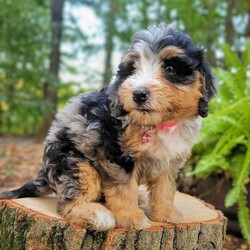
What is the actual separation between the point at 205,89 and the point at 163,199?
946 mm

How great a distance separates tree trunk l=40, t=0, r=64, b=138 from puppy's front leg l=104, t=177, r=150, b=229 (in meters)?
10.1

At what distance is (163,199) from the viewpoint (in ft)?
12.3

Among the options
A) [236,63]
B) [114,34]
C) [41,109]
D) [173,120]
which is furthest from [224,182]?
[114,34]

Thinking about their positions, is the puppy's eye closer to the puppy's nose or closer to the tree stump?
the puppy's nose

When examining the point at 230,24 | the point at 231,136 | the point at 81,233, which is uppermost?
the point at 230,24

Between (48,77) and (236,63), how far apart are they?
7.58 metres

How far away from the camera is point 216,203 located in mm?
6258

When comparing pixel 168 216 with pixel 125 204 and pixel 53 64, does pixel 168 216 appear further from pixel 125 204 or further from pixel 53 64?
pixel 53 64

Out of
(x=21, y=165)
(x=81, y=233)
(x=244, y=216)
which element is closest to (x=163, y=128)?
(x=81, y=233)

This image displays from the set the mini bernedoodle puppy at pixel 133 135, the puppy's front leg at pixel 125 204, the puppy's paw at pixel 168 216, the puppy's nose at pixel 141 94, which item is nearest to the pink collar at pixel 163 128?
the mini bernedoodle puppy at pixel 133 135

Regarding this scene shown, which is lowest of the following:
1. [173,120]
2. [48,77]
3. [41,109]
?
[41,109]

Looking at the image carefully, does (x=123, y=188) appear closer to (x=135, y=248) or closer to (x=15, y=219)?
(x=135, y=248)

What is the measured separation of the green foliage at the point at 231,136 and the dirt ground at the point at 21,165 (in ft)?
1.52

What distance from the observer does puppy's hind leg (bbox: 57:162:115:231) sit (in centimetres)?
332
